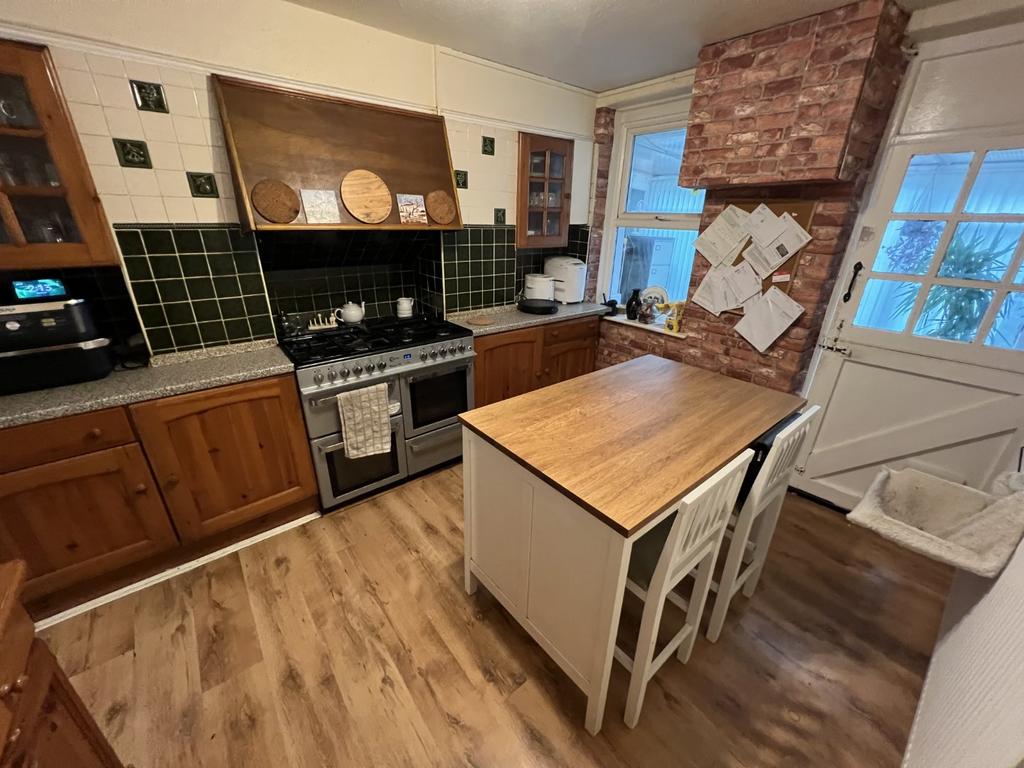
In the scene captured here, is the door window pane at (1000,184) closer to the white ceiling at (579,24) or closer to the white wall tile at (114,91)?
the white ceiling at (579,24)

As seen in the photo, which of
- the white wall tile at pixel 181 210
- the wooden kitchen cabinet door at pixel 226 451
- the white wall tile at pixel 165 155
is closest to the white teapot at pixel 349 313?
the wooden kitchen cabinet door at pixel 226 451

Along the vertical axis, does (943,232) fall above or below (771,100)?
below

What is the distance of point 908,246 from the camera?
1906 mm

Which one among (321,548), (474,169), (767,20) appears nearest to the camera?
(767,20)

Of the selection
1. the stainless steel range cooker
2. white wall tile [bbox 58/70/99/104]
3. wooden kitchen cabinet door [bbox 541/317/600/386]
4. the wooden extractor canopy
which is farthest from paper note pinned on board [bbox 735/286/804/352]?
white wall tile [bbox 58/70/99/104]

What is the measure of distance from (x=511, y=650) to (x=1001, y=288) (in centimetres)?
256

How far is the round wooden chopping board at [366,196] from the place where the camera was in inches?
79.4

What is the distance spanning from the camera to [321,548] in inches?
77.7

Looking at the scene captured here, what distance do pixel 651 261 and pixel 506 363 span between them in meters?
1.45

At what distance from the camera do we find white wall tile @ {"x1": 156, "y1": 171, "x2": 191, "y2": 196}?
1711mm

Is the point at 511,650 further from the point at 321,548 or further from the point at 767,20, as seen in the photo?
the point at 767,20

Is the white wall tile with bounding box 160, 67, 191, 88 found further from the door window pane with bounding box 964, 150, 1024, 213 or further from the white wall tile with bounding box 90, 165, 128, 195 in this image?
the door window pane with bounding box 964, 150, 1024, 213

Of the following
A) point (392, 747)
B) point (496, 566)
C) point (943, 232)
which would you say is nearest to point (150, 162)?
point (496, 566)

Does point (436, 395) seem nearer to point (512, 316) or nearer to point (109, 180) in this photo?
point (512, 316)
